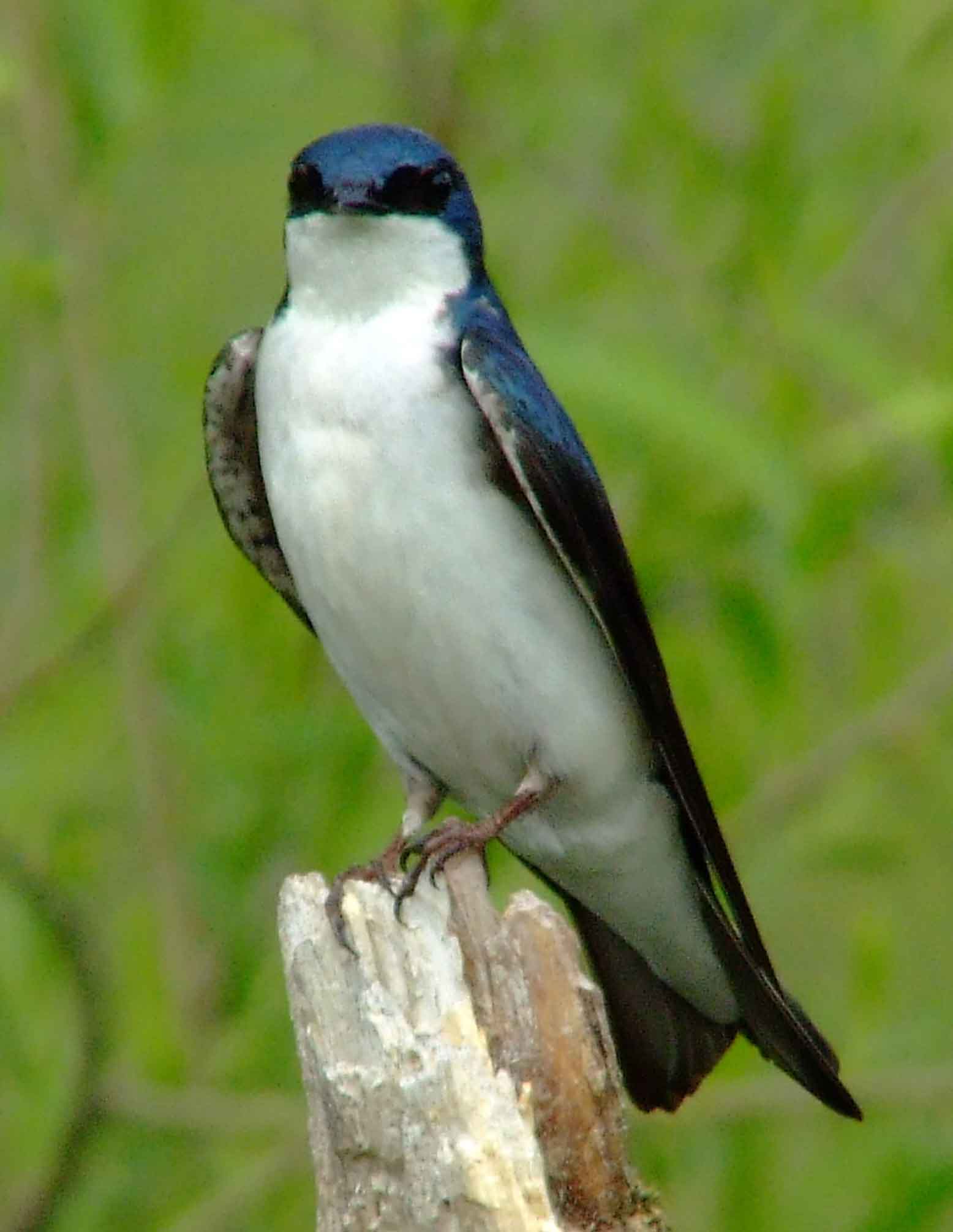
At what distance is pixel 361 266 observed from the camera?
2652 mm

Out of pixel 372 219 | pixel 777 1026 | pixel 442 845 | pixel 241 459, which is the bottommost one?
pixel 777 1026

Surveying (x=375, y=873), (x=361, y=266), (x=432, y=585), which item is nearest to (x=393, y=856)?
(x=375, y=873)

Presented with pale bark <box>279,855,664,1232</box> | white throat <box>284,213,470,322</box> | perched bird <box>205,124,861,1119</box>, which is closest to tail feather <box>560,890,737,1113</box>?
perched bird <box>205,124,861,1119</box>

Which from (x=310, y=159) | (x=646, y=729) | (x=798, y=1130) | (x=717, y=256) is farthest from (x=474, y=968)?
(x=798, y=1130)

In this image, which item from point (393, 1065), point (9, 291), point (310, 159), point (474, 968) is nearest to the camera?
point (393, 1065)

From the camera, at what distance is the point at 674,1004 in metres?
2.85

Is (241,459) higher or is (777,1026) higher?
(241,459)

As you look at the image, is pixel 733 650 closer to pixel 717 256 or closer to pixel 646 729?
pixel 646 729

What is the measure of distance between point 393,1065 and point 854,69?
1.76 m

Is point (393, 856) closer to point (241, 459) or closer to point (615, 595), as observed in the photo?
point (615, 595)

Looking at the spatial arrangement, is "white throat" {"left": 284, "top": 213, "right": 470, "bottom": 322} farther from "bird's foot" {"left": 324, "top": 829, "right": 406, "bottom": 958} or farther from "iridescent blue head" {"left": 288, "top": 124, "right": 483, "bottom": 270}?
"bird's foot" {"left": 324, "top": 829, "right": 406, "bottom": 958}

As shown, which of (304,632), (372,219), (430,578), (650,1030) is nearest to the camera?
(430,578)

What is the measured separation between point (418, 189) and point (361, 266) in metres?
0.14

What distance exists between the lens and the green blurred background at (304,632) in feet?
9.87
